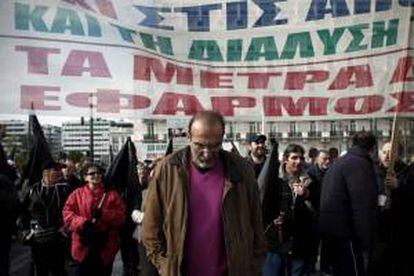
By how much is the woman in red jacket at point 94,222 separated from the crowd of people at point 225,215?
1 centimetres

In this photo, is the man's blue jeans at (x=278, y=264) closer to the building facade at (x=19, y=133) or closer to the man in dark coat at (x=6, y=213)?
the man in dark coat at (x=6, y=213)

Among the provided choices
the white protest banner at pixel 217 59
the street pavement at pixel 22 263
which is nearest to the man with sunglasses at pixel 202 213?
the white protest banner at pixel 217 59

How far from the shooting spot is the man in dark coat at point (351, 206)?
6551mm

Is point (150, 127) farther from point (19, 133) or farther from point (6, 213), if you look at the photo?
point (19, 133)

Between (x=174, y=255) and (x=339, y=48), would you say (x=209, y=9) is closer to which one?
(x=339, y=48)

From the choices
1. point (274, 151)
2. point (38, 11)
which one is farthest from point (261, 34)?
point (38, 11)

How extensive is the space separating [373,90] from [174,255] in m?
3.79

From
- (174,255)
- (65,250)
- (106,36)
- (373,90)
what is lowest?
(65,250)

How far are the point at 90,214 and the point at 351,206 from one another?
2756 millimetres

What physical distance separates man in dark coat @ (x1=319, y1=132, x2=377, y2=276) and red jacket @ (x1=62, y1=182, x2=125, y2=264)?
7.32 ft

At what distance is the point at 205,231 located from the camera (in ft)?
13.7

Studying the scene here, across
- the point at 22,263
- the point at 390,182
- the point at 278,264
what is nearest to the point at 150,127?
the point at 278,264

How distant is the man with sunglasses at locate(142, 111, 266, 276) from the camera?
13.7 feet

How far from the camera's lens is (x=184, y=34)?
7.35 m
